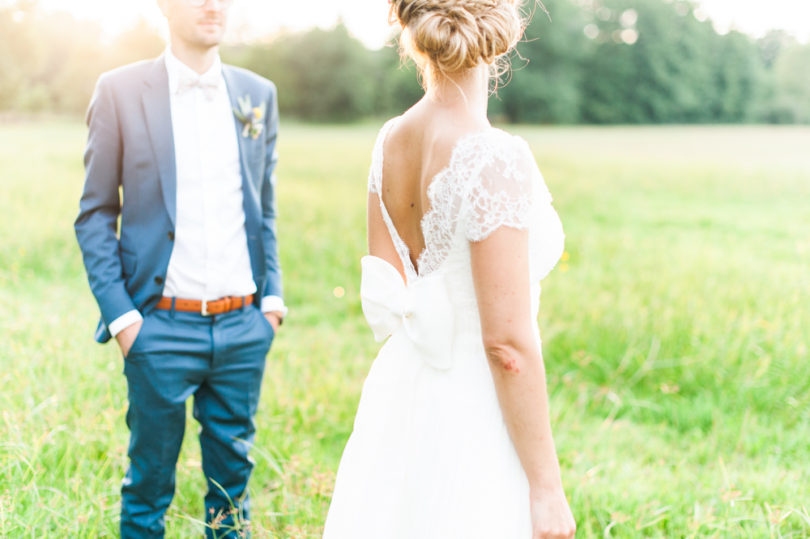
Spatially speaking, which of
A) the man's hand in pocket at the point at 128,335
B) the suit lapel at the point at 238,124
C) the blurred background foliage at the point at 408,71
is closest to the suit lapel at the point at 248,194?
the suit lapel at the point at 238,124

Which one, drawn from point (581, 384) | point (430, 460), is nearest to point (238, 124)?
point (430, 460)

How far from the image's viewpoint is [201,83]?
2799mm

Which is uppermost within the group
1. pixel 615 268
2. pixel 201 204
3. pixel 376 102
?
pixel 201 204

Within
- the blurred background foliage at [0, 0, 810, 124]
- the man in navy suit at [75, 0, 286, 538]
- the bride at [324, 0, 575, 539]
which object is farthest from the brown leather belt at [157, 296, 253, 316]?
the blurred background foliage at [0, 0, 810, 124]

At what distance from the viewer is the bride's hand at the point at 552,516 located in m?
1.65

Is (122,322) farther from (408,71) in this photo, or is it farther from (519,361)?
(408,71)

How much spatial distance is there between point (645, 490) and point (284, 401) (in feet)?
7.24

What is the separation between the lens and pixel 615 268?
7266mm

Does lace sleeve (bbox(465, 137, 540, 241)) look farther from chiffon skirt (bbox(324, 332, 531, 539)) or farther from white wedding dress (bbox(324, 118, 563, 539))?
chiffon skirt (bbox(324, 332, 531, 539))

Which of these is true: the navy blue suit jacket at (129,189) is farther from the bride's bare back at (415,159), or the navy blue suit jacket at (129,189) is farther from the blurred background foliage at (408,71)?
the blurred background foliage at (408,71)

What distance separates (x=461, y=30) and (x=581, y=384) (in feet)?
12.7

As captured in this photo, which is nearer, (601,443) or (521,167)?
(521,167)

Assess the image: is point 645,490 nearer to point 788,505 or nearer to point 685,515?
point 685,515

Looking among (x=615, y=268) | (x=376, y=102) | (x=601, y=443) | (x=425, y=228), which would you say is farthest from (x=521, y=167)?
(x=376, y=102)
